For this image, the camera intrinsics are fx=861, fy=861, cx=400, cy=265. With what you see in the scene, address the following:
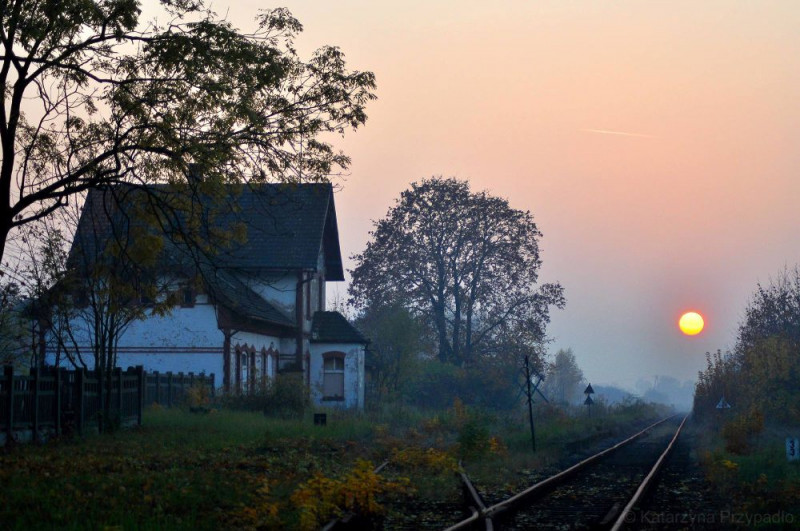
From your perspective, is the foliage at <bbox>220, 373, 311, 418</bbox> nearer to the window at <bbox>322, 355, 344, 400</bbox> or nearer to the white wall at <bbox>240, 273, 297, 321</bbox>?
the white wall at <bbox>240, 273, 297, 321</bbox>

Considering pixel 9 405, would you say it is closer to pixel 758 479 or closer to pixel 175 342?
pixel 758 479

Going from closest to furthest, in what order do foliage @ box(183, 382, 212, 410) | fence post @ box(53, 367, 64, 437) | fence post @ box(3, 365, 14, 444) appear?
1. fence post @ box(3, 365, 14, 444)
2. fence post @ box(53, 367, 64, 437)
3. foliage @ box(183, 382, 212, 410)

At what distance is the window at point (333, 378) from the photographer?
4034 cm

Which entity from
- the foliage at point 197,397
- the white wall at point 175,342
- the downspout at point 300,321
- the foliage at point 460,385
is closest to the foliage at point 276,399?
the foliage at point 197,397

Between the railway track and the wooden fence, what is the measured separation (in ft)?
29.4

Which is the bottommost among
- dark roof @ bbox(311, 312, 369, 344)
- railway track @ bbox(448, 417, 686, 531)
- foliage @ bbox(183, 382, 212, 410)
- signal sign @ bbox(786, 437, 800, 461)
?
railway track @ bbox(448, 417, 686, 531)

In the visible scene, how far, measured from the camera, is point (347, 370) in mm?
40781

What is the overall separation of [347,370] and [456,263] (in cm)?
Answer: 1332

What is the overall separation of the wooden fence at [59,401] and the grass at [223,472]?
1.80 feet

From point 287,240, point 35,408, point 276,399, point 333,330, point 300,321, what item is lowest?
point 276,399

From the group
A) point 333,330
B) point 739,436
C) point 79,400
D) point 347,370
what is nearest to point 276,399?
point 347,370

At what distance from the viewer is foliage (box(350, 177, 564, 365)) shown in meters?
51.5

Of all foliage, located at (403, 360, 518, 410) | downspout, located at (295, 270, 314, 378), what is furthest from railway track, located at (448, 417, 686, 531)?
foliage, located at (403, 360, 518, 410)

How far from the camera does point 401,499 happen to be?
13.1 metres
